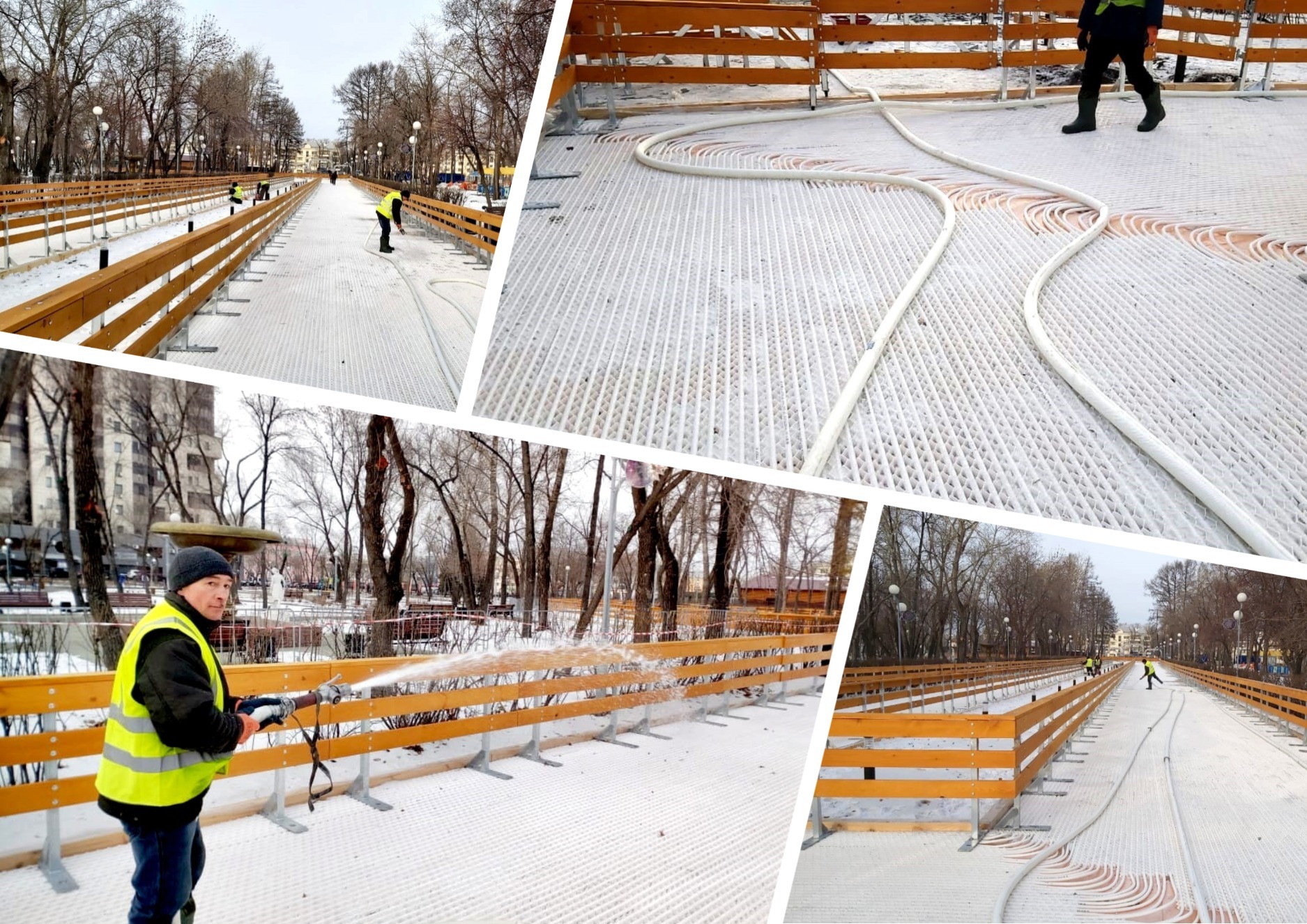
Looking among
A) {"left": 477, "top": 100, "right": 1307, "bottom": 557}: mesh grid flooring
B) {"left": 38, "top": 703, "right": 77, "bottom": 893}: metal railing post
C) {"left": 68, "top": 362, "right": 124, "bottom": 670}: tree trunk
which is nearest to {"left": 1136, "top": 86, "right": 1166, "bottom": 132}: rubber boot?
{"left": 477, "top": 100, "right": 1307, "bottom": 557}: mesh grid flooring

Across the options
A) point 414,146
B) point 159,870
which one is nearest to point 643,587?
point 414,146

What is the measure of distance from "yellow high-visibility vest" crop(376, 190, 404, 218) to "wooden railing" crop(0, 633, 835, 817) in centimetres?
207

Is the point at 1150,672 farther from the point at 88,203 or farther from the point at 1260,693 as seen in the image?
the point at 88,203

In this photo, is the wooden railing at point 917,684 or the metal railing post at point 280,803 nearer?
the metal railing post at point 280,803

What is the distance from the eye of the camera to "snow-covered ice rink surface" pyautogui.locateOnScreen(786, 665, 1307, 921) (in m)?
2.81

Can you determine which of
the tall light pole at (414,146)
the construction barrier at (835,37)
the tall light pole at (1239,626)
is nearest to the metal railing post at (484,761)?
the tall light pole at (414,146)

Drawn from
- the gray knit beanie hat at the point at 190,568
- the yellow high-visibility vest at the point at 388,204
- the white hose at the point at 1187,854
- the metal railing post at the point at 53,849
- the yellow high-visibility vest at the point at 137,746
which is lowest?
the white hose at the point at 1187,854

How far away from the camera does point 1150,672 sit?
382 inches

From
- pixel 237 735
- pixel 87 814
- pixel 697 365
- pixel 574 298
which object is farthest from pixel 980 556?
pixel 87 814

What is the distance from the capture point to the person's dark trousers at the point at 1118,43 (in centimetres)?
456

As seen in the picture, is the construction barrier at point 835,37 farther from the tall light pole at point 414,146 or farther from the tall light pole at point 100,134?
the tall light pole at point 100,134

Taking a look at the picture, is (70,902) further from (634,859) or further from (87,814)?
(634,859)

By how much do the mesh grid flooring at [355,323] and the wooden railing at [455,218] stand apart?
0.27 ft

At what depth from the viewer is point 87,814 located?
2.64 metres
